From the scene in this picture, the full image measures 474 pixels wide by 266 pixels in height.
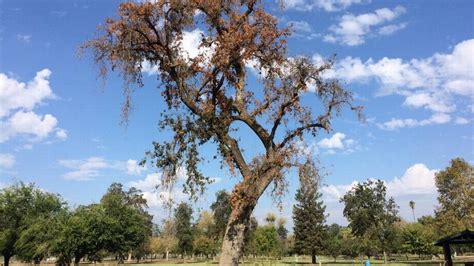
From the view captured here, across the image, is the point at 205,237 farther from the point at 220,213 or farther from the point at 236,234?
the point at 236,234

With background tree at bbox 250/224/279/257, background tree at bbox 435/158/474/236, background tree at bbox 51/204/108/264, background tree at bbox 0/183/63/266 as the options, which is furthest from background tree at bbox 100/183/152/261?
background tree at bbox 435/158/474/236

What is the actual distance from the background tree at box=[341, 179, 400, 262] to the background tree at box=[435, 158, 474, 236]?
64.3ft

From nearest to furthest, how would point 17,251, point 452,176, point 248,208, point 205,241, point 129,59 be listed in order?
point 248,208 < point 129,59 < point 452,176 < point 17,251 < point 205,241

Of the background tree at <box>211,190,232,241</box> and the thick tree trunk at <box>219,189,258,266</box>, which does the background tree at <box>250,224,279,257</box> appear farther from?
the thick tree trunk at <box>219,189,258,266</box>

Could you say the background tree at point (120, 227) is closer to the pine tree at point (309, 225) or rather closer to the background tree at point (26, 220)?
the background tree at point (26, 220)

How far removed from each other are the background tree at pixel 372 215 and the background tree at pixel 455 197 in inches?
771

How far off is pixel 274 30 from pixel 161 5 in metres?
4.00

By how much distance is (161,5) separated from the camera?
14359mm

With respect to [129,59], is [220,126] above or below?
below

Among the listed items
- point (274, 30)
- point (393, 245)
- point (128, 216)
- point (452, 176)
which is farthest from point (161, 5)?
point (393, 245)

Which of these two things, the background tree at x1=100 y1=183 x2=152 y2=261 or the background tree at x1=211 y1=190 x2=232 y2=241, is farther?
the background tree at x1=211 y1=190 x2=232 y2=241

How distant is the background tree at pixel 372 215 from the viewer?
6569 cm

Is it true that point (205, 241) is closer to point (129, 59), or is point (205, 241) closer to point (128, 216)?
point (128, 216)

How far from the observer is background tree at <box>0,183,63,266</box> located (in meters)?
48.8
